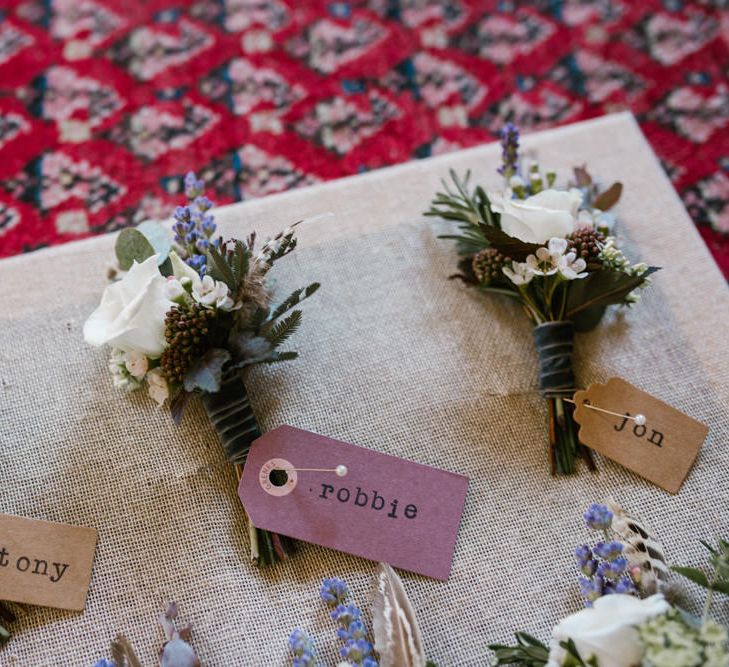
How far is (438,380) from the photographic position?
114 centimetres

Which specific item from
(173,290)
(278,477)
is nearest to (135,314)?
(173,290)

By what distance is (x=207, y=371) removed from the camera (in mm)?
955

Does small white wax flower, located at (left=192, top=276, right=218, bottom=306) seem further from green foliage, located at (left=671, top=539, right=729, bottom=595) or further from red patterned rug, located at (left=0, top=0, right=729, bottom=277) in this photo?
green foliage, located at (left=671, top=539, right=729, bottom=595)

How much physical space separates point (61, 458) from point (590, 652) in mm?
730

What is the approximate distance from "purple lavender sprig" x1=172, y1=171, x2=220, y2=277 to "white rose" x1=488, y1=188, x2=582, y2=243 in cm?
42

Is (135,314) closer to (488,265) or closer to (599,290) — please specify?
(488,265)

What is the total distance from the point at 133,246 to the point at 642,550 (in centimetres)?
81

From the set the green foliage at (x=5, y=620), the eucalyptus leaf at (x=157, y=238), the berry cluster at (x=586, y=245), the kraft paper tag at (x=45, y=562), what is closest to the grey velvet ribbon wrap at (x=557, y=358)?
the berry cluster at (x=586, y=245)

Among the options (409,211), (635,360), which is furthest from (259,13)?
(635,360)

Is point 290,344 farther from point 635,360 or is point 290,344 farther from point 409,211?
point 635,360

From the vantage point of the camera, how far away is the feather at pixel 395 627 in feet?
2.95

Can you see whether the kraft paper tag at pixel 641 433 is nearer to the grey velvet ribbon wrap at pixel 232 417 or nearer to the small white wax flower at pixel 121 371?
the grey velvet ribbon wrap at pixel 232 417

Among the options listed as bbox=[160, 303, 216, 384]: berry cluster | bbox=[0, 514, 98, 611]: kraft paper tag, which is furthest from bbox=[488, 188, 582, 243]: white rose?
bbox=[0, 514, 98, 611]: kraft paper tag

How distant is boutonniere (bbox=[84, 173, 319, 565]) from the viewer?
0.96 meters
